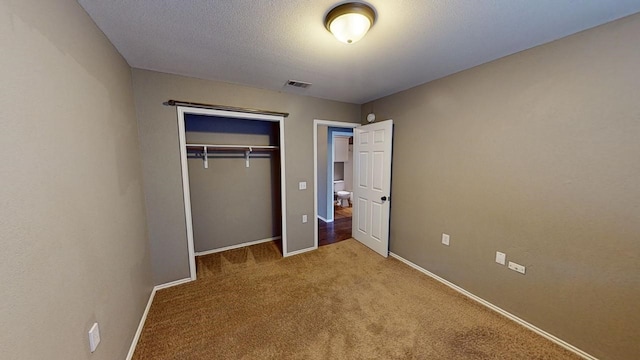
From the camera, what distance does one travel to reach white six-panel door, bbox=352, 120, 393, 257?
3.03 metres

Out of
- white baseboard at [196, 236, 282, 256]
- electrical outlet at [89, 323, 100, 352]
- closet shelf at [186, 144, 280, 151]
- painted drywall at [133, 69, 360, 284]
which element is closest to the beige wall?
electrical outlet at [89, 323, 100, 352]

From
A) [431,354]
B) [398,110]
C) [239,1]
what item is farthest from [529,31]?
[431,354]

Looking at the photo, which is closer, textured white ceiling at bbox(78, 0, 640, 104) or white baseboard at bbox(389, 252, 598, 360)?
textured white ceiling at bbox(78, 0, 640, 104)

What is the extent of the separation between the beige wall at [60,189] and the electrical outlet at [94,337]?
41 millimetres

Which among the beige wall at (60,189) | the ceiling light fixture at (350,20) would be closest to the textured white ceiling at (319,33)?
the ceiling light fixture at (350,20)

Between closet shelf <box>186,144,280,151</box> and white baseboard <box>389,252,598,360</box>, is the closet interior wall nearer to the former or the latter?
closet shelf <box>186,144,280,151</box>

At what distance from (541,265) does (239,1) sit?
2.98 metres

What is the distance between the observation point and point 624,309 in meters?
1.44

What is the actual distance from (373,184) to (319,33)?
2192 mm

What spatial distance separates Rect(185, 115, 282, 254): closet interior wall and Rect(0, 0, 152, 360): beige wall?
4.42 ft

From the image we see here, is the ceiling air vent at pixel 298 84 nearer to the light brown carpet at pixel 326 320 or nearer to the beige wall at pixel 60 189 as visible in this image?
the beige wall at pixel 60 189

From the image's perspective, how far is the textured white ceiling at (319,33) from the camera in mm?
1310

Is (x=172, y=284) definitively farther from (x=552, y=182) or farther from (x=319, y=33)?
(x=552, y=182)

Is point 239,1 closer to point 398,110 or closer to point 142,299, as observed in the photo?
point 398,110
